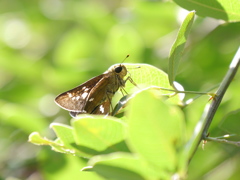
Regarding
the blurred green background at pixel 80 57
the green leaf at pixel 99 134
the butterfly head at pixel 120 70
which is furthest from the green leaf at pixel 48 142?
the blurred green background at pixel 80 57

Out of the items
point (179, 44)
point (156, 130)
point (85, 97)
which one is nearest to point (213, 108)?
point (179, 44)

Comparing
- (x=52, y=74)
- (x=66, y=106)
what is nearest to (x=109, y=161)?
(x=66, y=106)

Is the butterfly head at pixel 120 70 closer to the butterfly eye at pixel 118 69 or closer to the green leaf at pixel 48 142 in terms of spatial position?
the butterfly eye at pixel 118 69

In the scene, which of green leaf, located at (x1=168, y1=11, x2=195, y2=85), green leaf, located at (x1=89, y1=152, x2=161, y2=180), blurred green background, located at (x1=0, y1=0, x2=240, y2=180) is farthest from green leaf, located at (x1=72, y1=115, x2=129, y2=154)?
blurred green background, located at (x1=0, y1=0, x2=240, y2=180)

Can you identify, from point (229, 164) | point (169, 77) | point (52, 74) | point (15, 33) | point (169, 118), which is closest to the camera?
point (169, 118)

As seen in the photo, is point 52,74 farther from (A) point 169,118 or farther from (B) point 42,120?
(A) point 169,118
